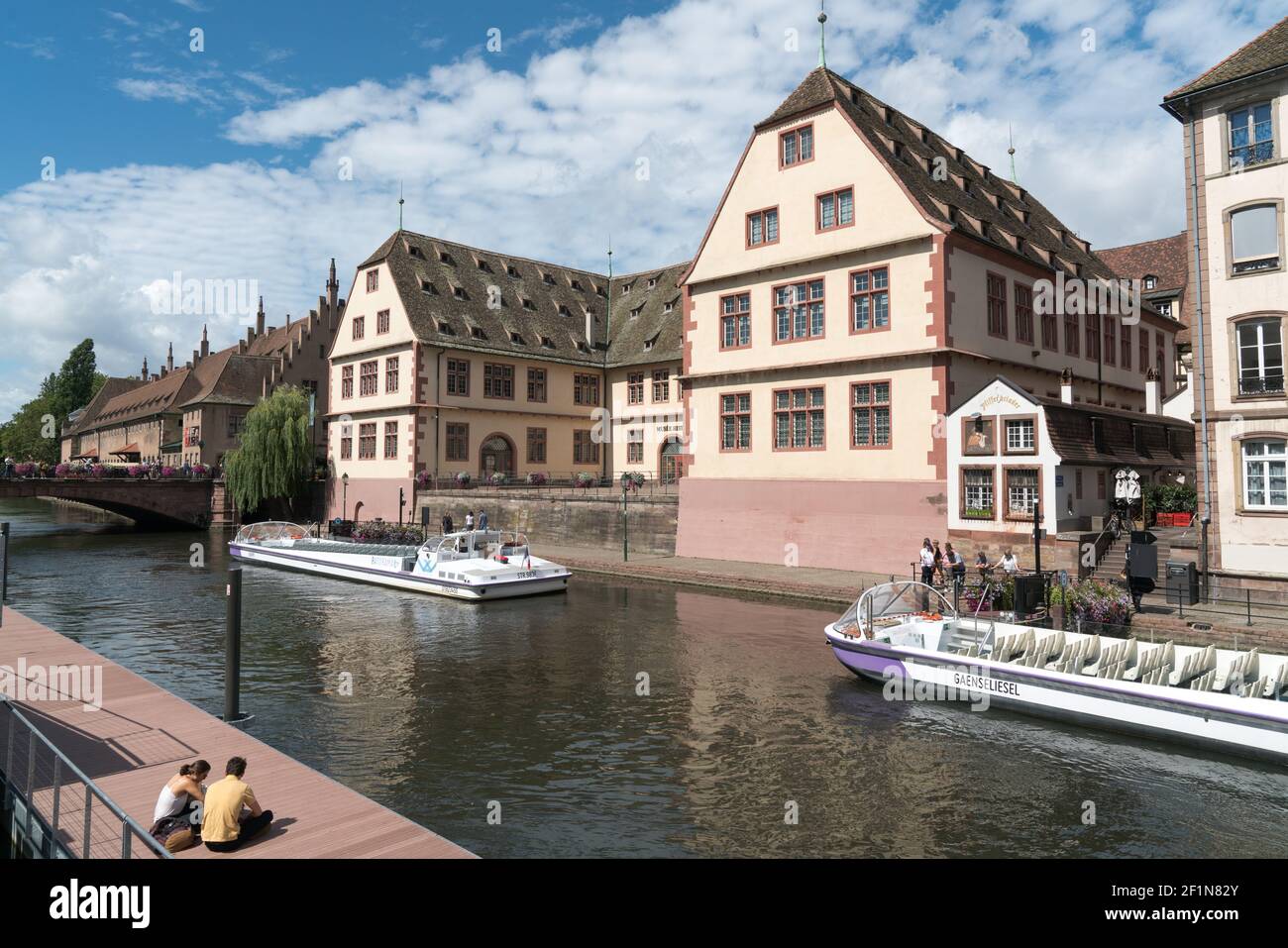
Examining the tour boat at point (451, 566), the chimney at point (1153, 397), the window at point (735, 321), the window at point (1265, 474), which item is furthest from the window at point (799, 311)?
the chimney at point (1153, 397)

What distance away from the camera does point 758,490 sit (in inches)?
1337

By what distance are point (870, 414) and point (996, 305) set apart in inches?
263

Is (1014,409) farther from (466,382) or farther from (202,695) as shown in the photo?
(466,382)

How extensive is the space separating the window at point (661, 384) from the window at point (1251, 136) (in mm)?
31882

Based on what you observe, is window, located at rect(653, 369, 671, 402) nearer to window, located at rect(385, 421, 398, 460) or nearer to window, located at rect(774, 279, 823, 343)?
window, located at rect(385, 421, 398, 460)

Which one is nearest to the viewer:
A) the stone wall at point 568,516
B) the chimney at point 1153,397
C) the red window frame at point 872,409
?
the red window frame at point 872,409

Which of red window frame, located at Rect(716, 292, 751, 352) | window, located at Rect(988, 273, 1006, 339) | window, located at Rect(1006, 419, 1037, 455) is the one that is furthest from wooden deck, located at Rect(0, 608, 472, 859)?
window, located at Rect(988, 273, 1006, 339)

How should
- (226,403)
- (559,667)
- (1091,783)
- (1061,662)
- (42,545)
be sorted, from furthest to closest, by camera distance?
1. (226,403)
2. (42,545)
3. (559,667)
4. (1061,662)
5. (1091,783)

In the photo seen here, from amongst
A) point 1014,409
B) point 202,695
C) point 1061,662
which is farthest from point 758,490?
point 202,695

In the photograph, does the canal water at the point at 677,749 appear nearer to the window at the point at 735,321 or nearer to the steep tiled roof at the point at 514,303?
the window at the point at 735,321

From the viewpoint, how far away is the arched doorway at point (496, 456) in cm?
5312

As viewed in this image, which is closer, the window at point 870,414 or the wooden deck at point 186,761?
the wooden deck at point 186,761
